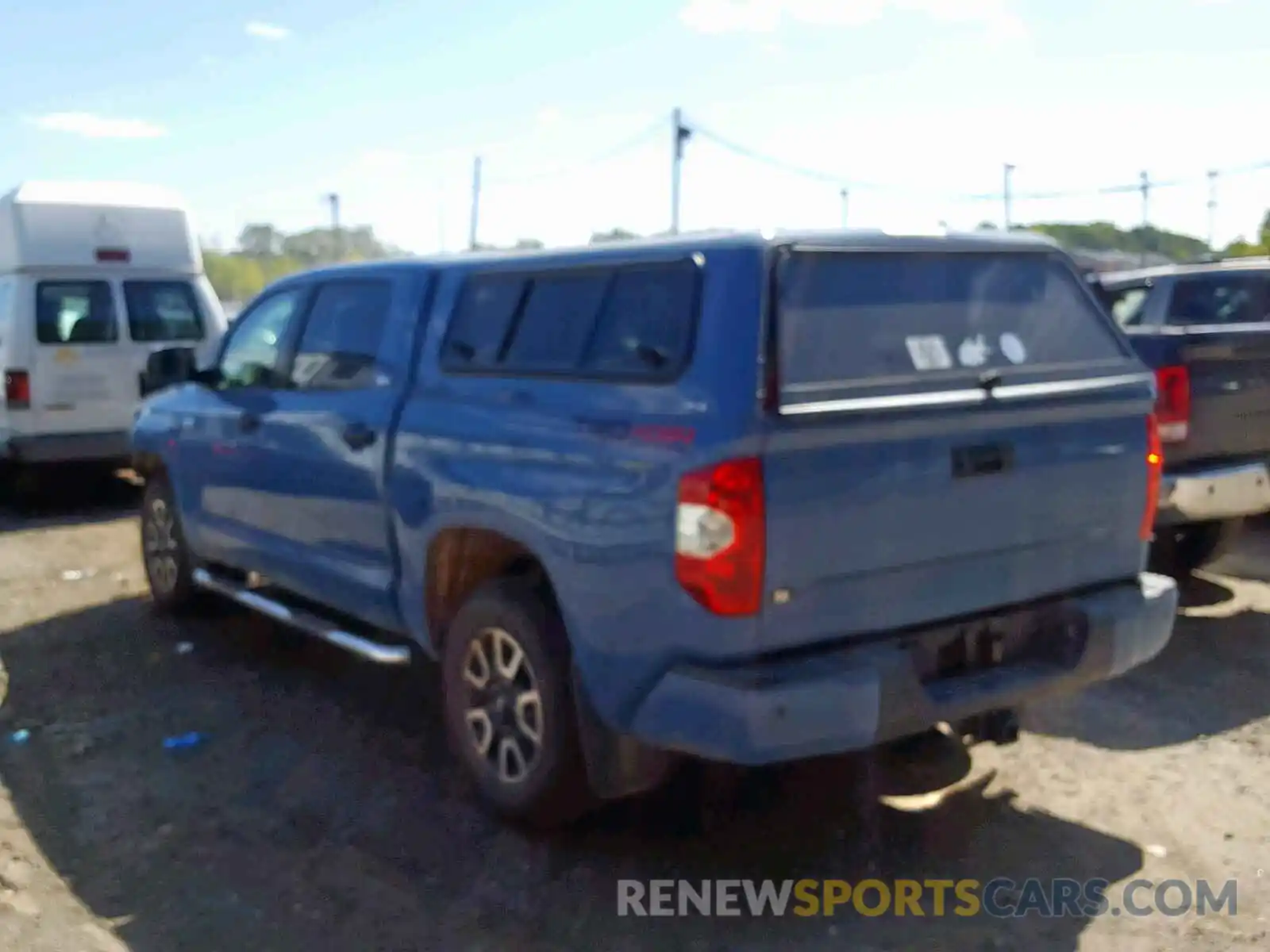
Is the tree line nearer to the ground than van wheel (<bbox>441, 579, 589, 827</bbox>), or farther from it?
farther from it

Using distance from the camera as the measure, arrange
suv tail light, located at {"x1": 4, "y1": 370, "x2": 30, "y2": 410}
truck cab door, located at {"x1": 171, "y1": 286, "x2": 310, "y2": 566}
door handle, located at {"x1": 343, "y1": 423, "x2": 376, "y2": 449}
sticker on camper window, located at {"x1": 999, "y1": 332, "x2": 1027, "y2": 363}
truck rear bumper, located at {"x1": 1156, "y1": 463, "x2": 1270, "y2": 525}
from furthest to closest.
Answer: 1. suv tail light, located at {"x1": 4, "y1": 370, "x2": 30, "y2": 410}
2. truck rear bumper, located at {"x1": 1156, "y1": 463, "x2": 1270, "y2": 525}
3. truck cab door, located at {"x1": 171, "y1": 286, "x2": 310, "y2": 566}
4. door handle, located at {"x1": 343, "y1": 423, "x2": 376, "y2": 449}
5. sticker on camper window, located at {"x1": 999, "y1": 332, "x2": 1027, "y2": 363}

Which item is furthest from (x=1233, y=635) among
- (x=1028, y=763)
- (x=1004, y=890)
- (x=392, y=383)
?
(x=392, y=383)

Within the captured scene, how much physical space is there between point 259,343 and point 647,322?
113 inches

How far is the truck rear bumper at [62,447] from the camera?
35.6 ft

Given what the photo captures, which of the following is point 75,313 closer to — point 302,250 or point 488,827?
point 488,827

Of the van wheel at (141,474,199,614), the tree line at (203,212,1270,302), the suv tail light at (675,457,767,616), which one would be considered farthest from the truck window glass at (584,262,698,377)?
the tree line at (203,212,1270,302)

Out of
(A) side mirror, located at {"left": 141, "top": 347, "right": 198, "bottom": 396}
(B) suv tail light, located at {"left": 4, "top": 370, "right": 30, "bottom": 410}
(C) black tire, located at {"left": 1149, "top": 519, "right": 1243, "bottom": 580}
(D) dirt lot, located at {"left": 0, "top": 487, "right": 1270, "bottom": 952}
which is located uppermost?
(A) side mirror, located at {"left": 141, "top": 347, "right": 198, "bottom": 396}

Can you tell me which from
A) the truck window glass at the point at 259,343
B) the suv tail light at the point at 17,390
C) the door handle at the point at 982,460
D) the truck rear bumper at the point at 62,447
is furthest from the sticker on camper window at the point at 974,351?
the suv tail light at the point at 17,390

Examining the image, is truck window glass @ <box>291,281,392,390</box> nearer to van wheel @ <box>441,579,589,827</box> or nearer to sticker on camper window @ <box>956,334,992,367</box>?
van wheel @ <box>441,579,589,827</box>

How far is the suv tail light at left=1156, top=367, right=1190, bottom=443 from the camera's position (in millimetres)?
6477

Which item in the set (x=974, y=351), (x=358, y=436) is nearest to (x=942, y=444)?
(x=974, y=351)

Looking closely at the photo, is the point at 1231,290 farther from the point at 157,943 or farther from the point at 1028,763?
the point at 157,943

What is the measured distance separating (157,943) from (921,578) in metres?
2.42

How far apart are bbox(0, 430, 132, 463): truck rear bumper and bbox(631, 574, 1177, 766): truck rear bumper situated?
329 inches
